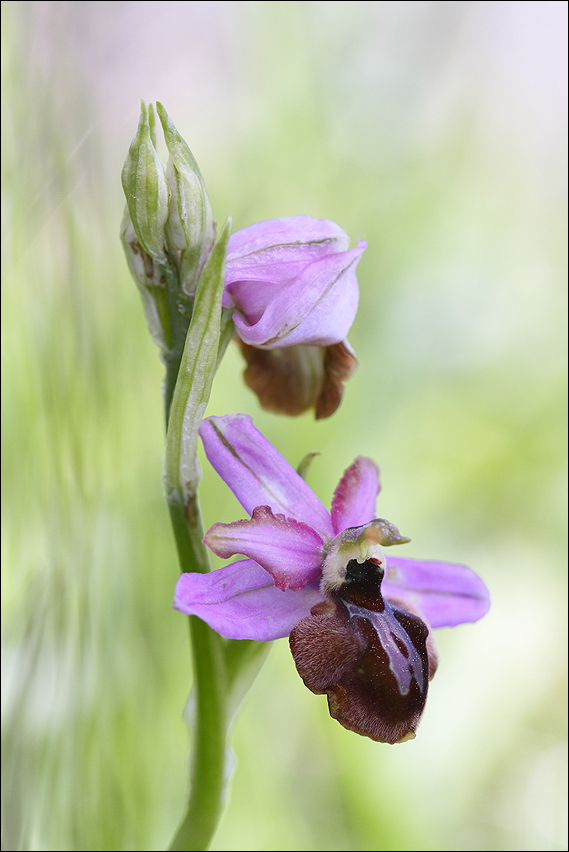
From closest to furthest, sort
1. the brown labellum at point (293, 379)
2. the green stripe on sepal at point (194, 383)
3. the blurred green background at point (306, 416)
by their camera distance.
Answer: the green stripe on sepal at point (194, 383) → the brown labellum at point (293, 379) → the blurred green background at point (306, 416)

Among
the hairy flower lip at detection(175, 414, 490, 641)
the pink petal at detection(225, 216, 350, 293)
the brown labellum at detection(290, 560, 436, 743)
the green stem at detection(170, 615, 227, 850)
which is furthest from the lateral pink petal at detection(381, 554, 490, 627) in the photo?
the pink petal at detection(225, 216, 350, 293)

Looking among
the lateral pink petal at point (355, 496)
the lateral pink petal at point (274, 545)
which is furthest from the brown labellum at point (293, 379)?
the lateral pink petal at point (274, 545)

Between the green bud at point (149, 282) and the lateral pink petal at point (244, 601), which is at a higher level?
the green bud at point (149, 282)

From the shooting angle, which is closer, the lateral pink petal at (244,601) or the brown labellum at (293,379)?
the lateral pink petal at (244,601)

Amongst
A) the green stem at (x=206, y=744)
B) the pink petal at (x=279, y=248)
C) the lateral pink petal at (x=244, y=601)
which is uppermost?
the pink petal at (x=279, y=248)

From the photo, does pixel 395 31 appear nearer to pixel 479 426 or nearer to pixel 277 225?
pixel 479 426

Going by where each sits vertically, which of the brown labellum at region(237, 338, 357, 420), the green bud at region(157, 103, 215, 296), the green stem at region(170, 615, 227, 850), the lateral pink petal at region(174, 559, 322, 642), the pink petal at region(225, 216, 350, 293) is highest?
the green bud at region(157, 103, 215, 296)

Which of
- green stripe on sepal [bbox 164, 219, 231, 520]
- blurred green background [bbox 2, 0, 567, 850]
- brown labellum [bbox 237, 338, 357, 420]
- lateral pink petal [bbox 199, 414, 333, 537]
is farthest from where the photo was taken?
blurred green background [bbox 2, 0, 567, 850]

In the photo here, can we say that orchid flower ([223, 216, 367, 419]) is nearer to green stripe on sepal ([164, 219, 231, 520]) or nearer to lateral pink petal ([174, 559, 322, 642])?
green stripe on sepal ([164, 219, 231, 520])

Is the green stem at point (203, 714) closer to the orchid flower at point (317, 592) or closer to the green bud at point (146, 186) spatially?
the orchid flower at point (317, 592)

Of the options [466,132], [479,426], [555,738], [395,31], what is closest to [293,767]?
[555,738]
